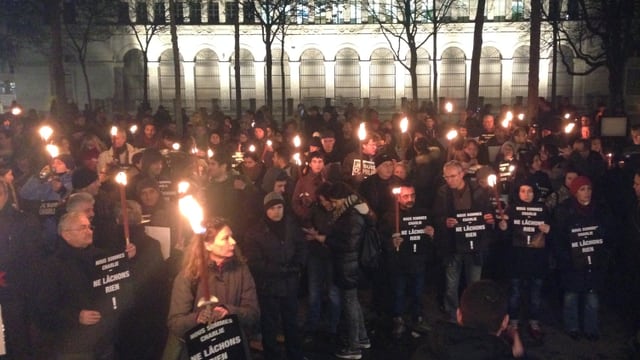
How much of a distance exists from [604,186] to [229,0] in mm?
50662

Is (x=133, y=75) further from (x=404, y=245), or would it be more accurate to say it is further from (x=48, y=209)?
(x=404, y=245)

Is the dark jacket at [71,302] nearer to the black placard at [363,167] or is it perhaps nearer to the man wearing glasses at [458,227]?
the man wearing glasses at [458,227]

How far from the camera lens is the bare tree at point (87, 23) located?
45219mm

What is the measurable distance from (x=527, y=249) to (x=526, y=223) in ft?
1.03

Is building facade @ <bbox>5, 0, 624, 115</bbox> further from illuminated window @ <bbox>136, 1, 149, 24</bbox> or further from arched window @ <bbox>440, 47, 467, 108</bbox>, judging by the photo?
illuminated window @ <bbox>136, 1, 149, 24</bbox>

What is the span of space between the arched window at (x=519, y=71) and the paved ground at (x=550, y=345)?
50654 millimetres

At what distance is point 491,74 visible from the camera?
191ft

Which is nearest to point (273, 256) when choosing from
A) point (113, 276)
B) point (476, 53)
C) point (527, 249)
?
point (113, 276)

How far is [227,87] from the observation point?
2296 inches

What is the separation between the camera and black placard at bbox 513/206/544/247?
812cm

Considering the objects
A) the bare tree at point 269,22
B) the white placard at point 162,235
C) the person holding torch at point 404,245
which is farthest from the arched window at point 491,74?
the white placard at point 162,235

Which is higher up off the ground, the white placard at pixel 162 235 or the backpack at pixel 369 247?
the white placard at pixel 162 235

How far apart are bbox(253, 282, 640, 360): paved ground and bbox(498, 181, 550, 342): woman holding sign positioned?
232 millimetres

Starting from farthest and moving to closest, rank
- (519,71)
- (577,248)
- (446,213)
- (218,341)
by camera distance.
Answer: (519,71) → (446,213) → (577,248) → (218,341)
